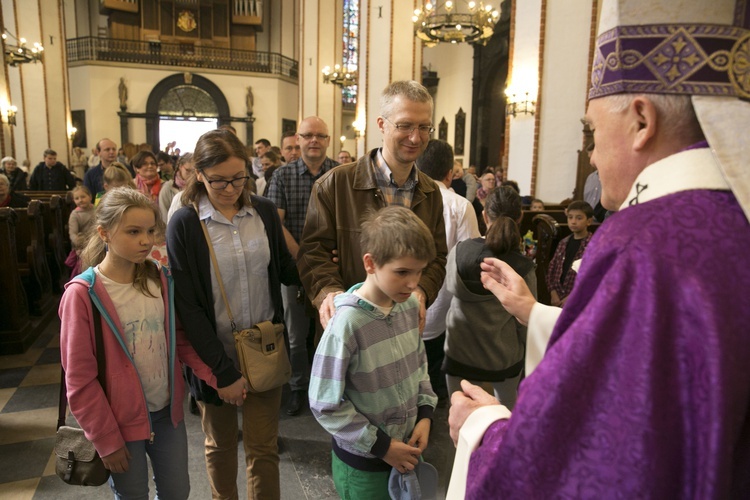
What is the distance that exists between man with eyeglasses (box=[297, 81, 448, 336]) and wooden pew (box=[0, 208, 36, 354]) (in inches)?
144

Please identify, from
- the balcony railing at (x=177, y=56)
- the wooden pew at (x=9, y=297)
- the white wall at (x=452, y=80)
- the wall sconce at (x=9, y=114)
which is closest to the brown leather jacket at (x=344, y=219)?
the wooden pew at (x=9, y=297)

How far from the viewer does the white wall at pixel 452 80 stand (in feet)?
55.5

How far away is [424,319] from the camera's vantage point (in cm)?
199

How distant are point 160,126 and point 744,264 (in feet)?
78.5

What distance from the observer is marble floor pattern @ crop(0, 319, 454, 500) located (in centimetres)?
268

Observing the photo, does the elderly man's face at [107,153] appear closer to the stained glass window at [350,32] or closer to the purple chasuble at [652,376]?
the purple chasuble at [652,376]

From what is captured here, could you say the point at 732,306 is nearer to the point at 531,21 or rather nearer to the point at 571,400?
the point at 571,400

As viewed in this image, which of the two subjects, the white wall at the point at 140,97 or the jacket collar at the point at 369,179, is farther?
the white wall at the point at 140,97

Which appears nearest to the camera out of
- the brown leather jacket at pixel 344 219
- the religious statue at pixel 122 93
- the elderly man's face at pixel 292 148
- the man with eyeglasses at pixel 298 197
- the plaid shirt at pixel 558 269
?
the brown leather jacket at pixel 344 219

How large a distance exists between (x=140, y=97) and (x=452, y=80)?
1264 cm

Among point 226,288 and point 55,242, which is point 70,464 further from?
point 55,242

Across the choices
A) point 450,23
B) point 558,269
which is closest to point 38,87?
point 450,23

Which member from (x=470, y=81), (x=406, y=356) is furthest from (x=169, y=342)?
(x=470, y=81)

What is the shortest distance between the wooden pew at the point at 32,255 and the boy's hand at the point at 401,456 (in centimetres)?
488
